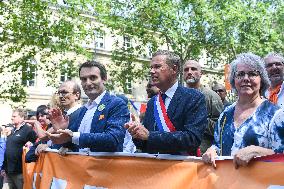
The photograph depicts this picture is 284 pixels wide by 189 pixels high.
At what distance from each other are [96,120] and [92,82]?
48 centimetres

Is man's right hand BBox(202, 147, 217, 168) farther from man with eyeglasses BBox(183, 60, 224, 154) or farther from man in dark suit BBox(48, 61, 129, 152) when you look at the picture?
man with eyeglasses BBox(183, 60, 224, 154)

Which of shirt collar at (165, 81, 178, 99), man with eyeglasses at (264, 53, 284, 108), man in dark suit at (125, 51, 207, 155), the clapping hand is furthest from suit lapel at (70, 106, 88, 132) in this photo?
man with eyeglasses at (264, 53, 284, 108)

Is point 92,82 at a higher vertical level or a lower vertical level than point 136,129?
higher

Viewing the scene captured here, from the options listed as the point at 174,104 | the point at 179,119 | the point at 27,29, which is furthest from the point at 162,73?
the point at 27,29

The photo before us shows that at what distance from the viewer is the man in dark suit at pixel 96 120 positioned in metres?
4.41

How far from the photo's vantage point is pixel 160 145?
3.92 m

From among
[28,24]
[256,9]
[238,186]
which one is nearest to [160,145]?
[238,186]

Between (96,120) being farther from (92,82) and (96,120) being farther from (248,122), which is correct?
(248,122)

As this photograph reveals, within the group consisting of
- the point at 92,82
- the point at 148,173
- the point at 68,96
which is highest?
the point at 92,82

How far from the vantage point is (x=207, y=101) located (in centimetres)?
608

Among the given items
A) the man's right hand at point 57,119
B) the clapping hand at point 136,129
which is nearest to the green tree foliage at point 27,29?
the man's right hand at point 57,119

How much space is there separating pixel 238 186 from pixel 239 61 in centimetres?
106

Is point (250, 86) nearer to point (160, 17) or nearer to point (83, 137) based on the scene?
point (83, 137)

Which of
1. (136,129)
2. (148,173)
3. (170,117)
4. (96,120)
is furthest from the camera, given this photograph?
(96,120)
